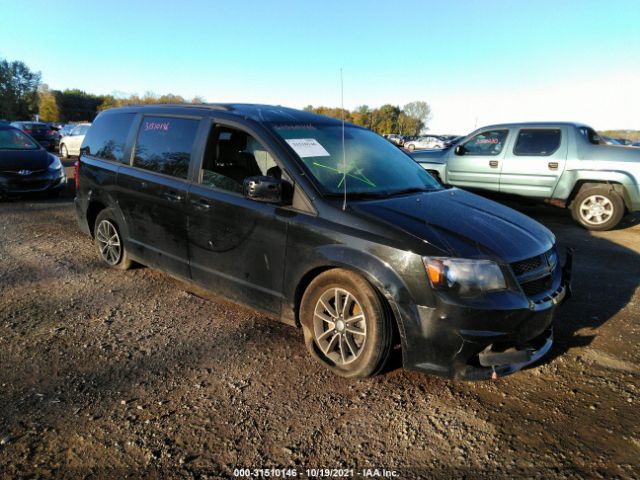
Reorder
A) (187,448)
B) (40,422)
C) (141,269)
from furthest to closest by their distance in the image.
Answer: (141,269) → (40,422) → (187,448)

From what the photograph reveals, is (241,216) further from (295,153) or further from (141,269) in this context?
(141,269)

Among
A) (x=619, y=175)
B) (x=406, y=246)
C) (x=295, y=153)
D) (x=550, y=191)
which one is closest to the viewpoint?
(x=406, y=246)

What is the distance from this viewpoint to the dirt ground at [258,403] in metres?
2.26

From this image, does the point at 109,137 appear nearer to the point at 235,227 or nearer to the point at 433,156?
the point at 235,227

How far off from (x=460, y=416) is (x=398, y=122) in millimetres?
83360

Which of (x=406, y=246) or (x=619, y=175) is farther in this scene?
(x=619, y=175)

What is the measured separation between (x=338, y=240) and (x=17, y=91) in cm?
9159

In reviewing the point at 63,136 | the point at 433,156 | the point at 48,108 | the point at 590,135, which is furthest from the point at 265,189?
the point at 48,108

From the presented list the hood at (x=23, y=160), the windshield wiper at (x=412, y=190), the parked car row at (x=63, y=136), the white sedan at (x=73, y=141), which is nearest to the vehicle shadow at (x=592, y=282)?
the windshield wiper at (x=412, y=190)

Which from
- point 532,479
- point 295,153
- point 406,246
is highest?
point 295,153

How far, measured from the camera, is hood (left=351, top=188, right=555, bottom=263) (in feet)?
8.91

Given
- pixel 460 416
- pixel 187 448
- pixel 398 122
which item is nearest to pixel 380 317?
pixel 460 416

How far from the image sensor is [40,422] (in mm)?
2482

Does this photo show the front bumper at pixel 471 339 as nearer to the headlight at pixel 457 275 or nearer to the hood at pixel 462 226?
the headlight at pixel 457 275
